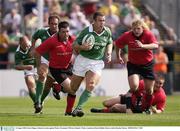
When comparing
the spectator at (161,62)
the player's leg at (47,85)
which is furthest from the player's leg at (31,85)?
the spectator at (161,62)

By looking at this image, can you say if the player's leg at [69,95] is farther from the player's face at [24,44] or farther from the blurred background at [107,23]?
the blurred background at [107,23]

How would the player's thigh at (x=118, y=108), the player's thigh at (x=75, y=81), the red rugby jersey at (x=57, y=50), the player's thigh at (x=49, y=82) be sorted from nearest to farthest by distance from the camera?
the player's thigh at (x=75, y=81) → the red rugby jersey at (x=57, y=50) → the player's thigh at (x=49, y=82) → the player's thigh at (x=118, y=108)

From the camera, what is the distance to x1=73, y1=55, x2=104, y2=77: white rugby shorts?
17.5m

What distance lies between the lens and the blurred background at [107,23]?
32.3 meters

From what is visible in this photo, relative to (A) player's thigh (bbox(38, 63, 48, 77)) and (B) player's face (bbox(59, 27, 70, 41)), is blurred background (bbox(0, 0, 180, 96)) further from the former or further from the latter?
(B) player's face (bbox(59, 27, 70, 41))

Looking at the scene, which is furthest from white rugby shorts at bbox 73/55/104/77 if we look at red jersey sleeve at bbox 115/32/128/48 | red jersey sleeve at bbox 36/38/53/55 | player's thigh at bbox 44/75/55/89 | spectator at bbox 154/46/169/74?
spectator at bbox 154/46/169/74

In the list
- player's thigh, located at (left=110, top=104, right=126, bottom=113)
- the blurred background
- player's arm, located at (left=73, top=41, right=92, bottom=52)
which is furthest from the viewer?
the blurred background

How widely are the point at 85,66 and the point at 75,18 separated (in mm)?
16420

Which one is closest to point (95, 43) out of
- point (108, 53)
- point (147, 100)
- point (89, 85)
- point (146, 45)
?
point (108, 53)

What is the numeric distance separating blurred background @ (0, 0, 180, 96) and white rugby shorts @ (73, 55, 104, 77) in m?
14.2

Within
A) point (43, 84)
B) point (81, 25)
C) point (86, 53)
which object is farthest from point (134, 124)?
point (81, 25)

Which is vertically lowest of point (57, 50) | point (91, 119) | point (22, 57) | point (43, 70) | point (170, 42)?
point (170, 42)

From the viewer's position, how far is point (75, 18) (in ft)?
111

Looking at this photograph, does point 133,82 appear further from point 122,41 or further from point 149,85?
point 122,41
